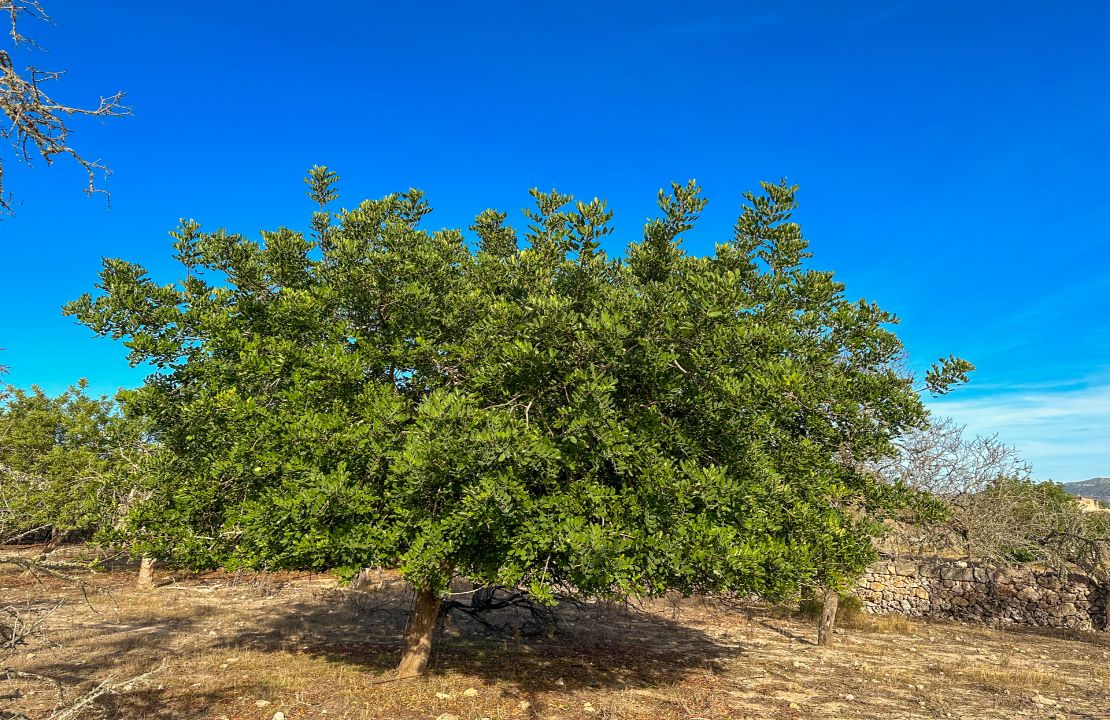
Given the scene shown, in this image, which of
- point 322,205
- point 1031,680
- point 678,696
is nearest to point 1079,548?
point 1031,680

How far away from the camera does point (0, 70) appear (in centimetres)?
526

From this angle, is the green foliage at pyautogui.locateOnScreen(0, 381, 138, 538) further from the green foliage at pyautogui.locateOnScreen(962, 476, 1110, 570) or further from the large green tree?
the green foliage at pyautogui.locateOnScreen(962, 476, 1110, 570)

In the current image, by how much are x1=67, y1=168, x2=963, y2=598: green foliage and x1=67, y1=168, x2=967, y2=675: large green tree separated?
0.05m

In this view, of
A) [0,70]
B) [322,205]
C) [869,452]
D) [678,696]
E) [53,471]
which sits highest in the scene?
[322,205]

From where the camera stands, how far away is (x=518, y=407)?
9.66 m

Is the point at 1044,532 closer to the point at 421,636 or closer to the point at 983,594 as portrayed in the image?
the point at 983,594

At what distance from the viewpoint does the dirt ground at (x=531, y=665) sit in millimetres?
11391

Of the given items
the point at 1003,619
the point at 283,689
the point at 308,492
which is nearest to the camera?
the point at 308,492

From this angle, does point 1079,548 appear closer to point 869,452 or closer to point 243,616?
point 869,452

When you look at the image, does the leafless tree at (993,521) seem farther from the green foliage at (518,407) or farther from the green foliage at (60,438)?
the green foliage at (60,438)

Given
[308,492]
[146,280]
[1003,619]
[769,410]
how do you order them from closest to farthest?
[308,492]
[769,410]
[146,280]
[1003,619]

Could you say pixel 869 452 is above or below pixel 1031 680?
above

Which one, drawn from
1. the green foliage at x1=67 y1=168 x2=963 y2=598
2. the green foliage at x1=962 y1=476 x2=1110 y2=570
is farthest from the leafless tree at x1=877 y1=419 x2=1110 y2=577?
the green foliage at x1=67 y1=168 x2=963 y2=598

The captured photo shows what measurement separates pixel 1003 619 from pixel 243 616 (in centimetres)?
2703
